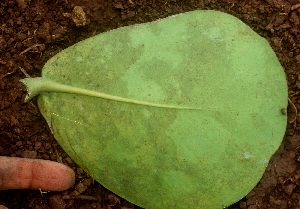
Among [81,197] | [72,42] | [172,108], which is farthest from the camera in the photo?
[72,42]

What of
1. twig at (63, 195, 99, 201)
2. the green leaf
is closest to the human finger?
twig at (63, 195, 99, 201)

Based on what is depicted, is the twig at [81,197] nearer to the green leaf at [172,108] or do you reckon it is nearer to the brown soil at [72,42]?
the brown soil at [72,42]

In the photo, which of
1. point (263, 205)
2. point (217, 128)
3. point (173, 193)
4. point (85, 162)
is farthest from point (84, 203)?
point (263, 205)

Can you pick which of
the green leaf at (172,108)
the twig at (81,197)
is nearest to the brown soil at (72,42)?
the twig at (81,197)

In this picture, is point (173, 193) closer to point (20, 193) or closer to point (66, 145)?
point (66, 145)

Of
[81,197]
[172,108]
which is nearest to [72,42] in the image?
[172,108]

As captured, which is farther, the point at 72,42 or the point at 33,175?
the point at 72,42

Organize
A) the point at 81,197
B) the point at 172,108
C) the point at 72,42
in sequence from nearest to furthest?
the point at 172,108 < the point at 81,197 < the point at 72,42

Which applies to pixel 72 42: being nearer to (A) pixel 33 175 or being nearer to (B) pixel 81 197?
(A) pixel 33 175

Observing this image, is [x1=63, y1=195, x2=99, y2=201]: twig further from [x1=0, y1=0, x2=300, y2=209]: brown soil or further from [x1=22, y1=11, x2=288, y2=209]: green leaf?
[x1=22, y1=11, x2=288, y2=209]: green leaf
